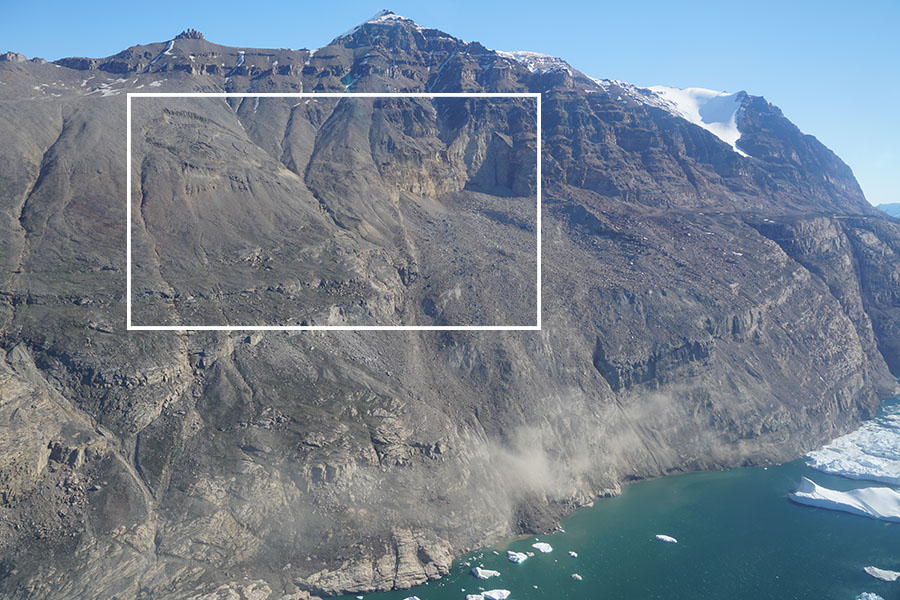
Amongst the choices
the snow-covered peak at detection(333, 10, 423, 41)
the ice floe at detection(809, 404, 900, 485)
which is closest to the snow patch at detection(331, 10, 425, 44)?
the snow-covered peak at detection(333, 10, 423, 41)

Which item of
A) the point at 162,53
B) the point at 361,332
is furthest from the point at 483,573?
the point at 162,53

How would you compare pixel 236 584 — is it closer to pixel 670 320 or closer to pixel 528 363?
pixel 528 363

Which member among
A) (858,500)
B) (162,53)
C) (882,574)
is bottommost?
(882,574)

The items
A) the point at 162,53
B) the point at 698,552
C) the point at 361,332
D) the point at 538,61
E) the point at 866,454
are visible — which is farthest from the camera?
the point at 538,61

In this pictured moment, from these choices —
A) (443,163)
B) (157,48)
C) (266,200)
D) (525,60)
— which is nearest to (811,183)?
(525,60)

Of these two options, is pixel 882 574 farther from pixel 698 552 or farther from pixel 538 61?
pixel 538 61

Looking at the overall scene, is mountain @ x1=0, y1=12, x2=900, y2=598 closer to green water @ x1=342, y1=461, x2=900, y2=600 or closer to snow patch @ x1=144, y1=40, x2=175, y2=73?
snow patch @ x1=144, y1=40, x2=175, y2=73
